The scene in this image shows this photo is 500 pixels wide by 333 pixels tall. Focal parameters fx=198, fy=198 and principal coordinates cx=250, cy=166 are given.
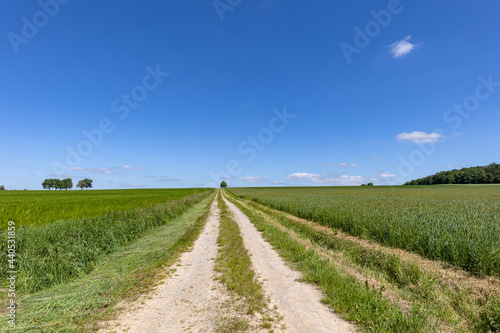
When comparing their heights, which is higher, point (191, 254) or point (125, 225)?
point (125, 225)

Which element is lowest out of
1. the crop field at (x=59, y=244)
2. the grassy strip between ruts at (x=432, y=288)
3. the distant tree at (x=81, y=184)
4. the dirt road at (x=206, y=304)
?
the grassy strip between ruts at (x=432, y=288)

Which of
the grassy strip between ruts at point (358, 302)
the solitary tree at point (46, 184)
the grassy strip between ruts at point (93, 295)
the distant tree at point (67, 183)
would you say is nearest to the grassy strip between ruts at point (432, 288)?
the grassy strip between ruts at point (358, 302)

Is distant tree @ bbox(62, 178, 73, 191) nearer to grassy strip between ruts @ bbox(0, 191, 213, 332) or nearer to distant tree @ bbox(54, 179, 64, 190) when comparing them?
distant tree @ bbox(54, 179, 64, 190)

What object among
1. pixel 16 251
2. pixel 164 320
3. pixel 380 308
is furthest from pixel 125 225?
pixel 380 308

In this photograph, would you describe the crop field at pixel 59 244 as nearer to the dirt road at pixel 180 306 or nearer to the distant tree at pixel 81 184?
the dirt road at pixel 180 306

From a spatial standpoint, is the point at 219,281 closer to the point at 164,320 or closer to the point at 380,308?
the point at 164,320

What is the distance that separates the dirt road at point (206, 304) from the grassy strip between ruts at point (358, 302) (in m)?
0.30

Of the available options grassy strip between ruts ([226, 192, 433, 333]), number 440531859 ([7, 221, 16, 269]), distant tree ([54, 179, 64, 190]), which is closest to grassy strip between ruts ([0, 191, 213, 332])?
number 440531859 ([7, 221, 16, 269])

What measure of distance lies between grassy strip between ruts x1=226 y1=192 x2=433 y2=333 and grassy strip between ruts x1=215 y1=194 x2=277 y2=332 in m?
1.60

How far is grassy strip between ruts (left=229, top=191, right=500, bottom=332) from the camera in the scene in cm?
418

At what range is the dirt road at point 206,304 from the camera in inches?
156

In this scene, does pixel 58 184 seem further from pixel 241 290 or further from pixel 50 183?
pixel 241 290

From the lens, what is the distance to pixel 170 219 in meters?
17.9

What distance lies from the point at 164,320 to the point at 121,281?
2.70 meters
